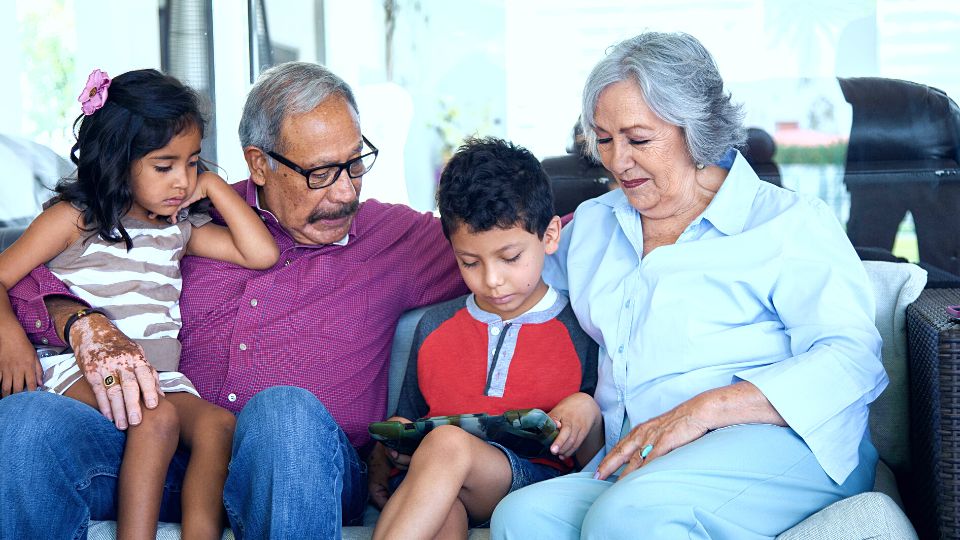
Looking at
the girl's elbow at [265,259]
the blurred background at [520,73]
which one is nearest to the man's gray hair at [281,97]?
the girl's elbow at [265,259]

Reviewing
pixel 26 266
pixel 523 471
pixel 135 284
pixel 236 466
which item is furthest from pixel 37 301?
pixel 523 471

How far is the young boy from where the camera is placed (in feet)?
6.66

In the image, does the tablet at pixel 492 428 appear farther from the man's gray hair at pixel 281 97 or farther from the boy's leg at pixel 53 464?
the man's gray hair at pixel 281 97

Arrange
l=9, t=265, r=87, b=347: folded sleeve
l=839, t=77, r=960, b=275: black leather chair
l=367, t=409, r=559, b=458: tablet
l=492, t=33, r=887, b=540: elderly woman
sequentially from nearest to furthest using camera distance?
l=492, t=33, r=887, b=540: elderly woman
l=367, t=409, r=559, b=458: tablet
l=9, t=265, r=87, b=347: folded sleeve
l=839, t=77, r=960, b=275: black leather chair

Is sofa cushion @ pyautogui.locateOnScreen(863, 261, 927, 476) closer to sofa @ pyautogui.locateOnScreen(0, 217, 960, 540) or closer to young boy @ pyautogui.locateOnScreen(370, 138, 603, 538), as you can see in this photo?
sofa @ pyautogui.locateOnScreen(0, 217, 960, 540)

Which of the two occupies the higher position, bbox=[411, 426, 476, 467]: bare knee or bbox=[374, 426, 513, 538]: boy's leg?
bbox=[411, 426, 476, 467]: bare knee

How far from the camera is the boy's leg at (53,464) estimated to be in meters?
1.84

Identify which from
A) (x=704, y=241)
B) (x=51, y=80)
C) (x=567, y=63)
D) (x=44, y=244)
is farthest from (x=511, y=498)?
(x=51, y=80)

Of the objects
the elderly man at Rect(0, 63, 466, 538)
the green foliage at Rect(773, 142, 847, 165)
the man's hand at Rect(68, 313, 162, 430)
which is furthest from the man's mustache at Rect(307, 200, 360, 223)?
the green foliage at Rect(773, 142, 847, 165)

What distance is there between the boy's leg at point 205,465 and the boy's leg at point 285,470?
0.05 meters

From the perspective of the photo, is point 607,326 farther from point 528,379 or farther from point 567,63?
point 567,63

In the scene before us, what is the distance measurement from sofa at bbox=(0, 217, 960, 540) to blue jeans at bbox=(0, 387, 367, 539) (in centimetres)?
7

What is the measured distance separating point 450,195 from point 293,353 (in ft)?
1.72

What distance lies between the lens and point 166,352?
89.4 inches
